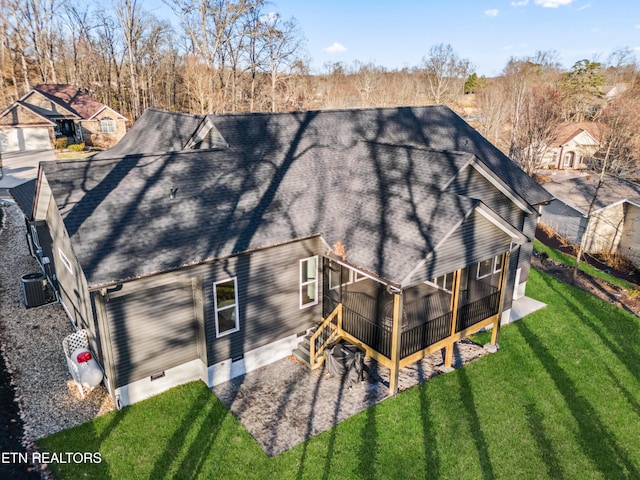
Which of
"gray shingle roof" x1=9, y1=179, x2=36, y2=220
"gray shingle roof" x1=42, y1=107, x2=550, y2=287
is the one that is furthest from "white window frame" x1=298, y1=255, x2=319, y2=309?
"gray shingle roof" x1=9, y1=179, x2=36, y2=220

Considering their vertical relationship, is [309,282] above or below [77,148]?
below

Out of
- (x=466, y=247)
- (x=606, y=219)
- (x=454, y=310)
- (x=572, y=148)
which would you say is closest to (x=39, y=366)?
(x=454, y=310)

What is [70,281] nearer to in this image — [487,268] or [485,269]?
[485,269]

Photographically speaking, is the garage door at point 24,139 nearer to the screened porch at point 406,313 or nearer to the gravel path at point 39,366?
the gravel path at point 39,366

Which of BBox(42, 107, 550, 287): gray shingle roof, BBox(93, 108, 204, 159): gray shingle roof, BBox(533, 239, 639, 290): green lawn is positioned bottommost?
BBox(533, 239, 639, 290): green lawn

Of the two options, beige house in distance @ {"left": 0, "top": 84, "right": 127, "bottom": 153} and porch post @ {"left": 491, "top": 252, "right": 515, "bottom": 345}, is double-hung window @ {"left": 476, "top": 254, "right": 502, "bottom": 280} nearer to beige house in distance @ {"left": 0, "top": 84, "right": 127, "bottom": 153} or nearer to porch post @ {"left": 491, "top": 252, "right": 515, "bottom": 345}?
porch post @ {"left": 491, "top": 252, "right": 515, "bottom": 345}

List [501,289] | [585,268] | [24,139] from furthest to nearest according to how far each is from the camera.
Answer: [24,139]
[585,268]
[501,289]

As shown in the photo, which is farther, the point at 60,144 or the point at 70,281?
the point at 60,144
